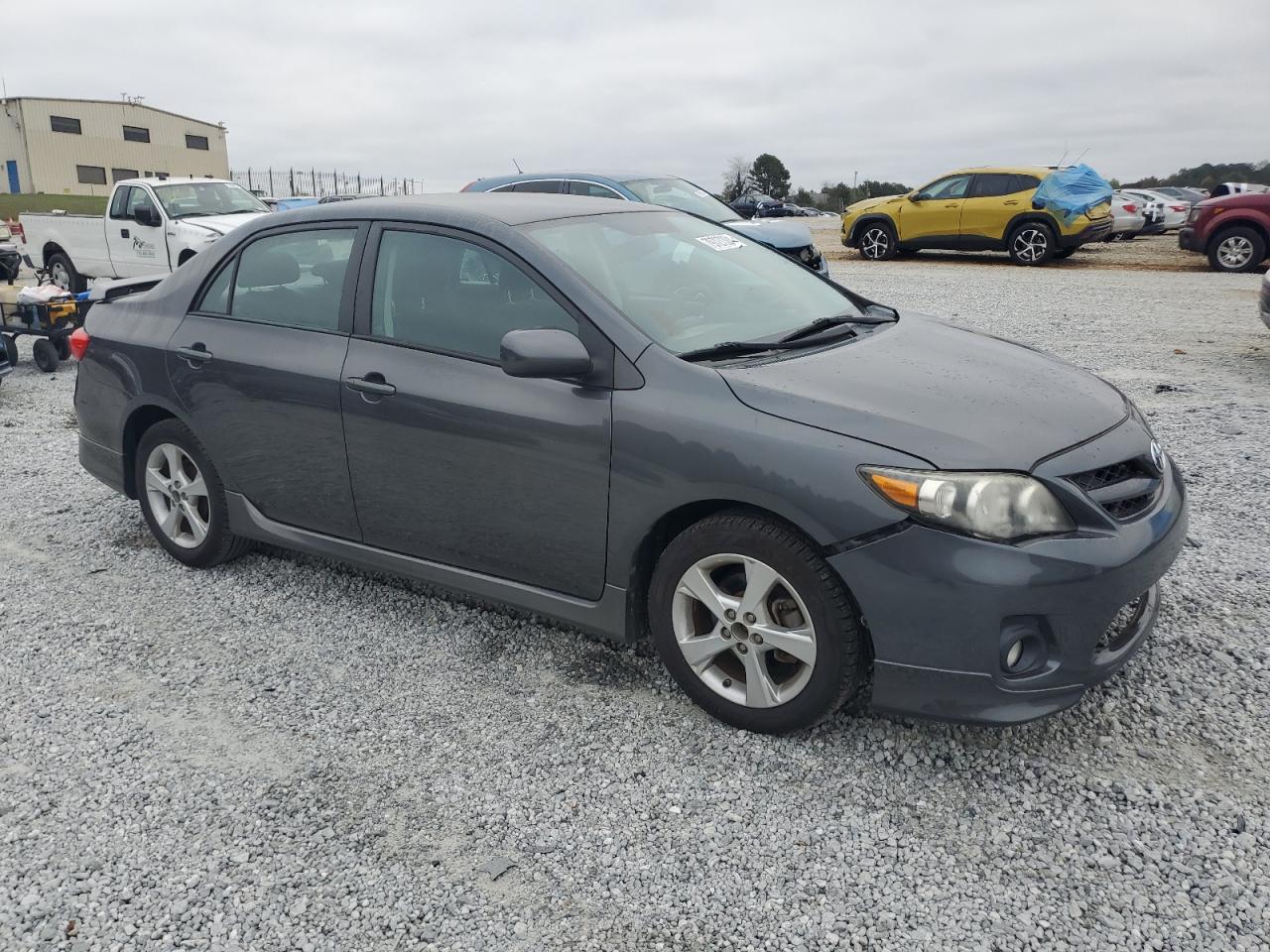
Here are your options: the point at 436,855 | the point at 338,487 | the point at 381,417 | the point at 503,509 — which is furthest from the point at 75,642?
the point at 436,855

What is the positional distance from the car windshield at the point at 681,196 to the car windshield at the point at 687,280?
7449 mm

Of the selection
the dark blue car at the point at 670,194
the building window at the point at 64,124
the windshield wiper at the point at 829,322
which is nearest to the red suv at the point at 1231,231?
the dark blue car at the point at 670,194

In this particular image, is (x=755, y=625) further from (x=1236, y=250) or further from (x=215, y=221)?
(x=1236, y=250)

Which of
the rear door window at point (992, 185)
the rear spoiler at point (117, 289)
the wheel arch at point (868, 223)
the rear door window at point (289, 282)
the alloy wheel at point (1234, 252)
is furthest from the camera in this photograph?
the wheel arch at point (868, 223)

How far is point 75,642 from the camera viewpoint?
13.1 feet

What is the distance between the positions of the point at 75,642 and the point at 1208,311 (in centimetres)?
1283

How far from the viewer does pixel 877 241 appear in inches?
781

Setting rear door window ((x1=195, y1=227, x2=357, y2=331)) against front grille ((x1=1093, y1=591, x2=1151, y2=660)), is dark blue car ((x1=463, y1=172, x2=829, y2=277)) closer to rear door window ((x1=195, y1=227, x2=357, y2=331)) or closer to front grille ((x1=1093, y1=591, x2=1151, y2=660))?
rear door window ((x1=195, y1=227, x2=357, y2=331))

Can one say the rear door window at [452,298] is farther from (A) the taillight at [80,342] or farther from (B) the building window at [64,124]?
(B) the building window at [64,124]

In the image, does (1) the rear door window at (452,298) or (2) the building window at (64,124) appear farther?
(2) the building window at (64,124)

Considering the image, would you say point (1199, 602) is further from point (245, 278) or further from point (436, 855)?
point (245, 278)

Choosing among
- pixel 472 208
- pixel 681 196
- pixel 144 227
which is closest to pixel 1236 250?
pixel 681 196

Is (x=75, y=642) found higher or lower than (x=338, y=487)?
lower

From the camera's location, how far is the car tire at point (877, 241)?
1961 cm
